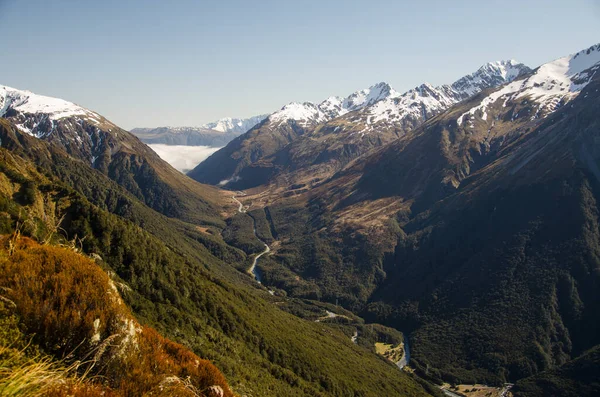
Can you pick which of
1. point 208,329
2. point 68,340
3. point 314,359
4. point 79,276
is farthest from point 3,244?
point 314,359

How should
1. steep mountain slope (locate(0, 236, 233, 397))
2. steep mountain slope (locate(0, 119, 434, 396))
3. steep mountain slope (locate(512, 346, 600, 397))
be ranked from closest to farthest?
1. steep mountain slope (locate(0, 236, 233, 397))
2. steep mountain slope (locate(0, 119, 434, 396))
3. steep mountain slope (locate(512, 346, 600, 397))

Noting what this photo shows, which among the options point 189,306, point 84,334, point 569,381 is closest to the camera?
point 84,334

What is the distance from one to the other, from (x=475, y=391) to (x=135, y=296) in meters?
160

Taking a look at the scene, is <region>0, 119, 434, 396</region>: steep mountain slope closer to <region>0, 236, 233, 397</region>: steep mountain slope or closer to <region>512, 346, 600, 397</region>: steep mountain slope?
<region>0, 236, 233, 397</region>: steep mountain slope

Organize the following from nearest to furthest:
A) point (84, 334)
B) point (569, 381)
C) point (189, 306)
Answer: point (84, 334)
point (189, 306)
point (569, 381)

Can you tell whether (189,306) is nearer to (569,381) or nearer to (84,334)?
(84,334)

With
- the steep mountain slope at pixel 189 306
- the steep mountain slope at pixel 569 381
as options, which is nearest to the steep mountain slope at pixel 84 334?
the steep mountain slope at pixel 189 306

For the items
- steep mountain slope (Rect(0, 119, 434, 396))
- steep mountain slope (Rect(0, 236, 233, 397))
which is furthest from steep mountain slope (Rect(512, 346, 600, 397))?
steep mountain slope (Rect(0, 236, 233, 397))

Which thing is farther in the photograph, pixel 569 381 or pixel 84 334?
pixel 569 381

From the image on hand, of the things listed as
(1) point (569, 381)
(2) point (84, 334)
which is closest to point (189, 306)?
(2) point (84, 334)

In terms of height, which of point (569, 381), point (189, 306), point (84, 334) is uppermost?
point (84, 334)

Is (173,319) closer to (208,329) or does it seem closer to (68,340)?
(208,329)

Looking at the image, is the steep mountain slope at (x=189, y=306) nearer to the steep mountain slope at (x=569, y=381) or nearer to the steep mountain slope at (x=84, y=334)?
the steep mountain slope at (x=84, y=334)

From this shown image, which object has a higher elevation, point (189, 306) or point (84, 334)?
point (84, 334)
